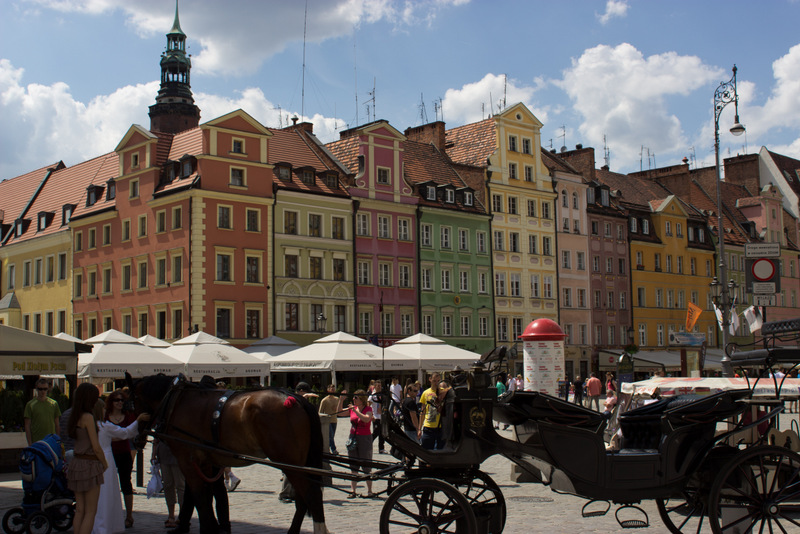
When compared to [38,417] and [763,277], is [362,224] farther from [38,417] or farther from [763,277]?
[38,417]

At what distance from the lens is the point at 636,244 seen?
2279 inches

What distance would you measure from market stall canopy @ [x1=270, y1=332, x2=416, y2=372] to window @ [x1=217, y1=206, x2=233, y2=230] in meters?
10.6

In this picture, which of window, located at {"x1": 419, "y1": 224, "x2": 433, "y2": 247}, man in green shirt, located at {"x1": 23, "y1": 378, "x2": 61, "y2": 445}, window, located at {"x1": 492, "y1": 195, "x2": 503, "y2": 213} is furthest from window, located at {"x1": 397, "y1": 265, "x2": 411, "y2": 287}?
man in green shirt, located at {"x1": 23, "y1": 378, "x2": 61, "y2": 445}

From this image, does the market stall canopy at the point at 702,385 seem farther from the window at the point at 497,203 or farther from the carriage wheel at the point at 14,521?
the window at the point at 497,203

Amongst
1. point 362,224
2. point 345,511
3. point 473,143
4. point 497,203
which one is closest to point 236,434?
point 345,511

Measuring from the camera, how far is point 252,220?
132 ft

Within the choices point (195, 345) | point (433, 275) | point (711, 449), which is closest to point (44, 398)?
point (711, 449)

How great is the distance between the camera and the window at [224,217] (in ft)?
129

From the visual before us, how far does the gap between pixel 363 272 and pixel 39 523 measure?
3389cm

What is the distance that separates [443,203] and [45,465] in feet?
125

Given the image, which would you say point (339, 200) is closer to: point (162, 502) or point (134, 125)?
point (134, 125)

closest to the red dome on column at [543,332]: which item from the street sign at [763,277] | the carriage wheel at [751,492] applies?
the street sign at [763,277]

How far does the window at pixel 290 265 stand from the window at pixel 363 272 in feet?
11.7

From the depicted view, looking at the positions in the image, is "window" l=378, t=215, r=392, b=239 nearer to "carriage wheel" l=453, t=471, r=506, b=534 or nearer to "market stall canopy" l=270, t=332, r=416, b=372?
"market stall canopy" l=270, t=332, r=416, b=372
